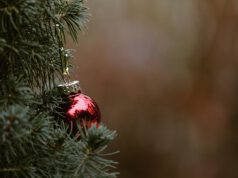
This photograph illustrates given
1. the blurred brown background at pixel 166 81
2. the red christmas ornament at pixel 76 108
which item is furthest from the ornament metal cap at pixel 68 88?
the blurred brown background at pixel 166 81

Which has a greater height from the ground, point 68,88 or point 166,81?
point 166,81

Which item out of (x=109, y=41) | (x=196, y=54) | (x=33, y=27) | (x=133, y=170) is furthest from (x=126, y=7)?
(x=33, y=27)

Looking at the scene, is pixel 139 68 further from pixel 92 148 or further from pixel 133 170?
pixel 92 148

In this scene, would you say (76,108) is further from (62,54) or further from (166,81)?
(166,81)

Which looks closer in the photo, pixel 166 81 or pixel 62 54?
pixel 62 54

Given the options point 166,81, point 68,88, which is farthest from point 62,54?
point 166,81

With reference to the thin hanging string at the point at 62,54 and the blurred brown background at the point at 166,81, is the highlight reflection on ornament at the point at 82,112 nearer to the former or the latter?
the thin hanging string at the point at 62,54
